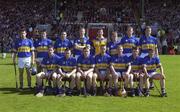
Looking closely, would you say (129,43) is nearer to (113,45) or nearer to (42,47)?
(113,45)

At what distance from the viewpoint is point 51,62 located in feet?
50.6

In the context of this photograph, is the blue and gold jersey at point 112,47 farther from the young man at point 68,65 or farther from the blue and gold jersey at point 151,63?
the young man at point 68,65

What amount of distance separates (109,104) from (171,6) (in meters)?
33.1

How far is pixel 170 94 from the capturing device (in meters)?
15.6

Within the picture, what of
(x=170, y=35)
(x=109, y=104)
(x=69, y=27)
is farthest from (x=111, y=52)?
(x=69, y=27)

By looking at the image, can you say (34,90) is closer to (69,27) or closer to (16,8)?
(69,27)

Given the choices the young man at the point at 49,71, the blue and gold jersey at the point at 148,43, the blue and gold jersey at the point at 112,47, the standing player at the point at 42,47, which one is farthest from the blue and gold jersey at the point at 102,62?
the standing player at the point at 42,47

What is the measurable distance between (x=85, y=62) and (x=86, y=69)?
8.4 inches

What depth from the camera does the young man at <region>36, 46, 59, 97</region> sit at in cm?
1515

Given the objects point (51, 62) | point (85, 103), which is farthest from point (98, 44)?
point (85, 103)

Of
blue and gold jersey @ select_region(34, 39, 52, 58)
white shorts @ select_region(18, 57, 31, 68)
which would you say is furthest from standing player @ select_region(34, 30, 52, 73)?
white shorts @ select_region(18, 57, 31, 68)

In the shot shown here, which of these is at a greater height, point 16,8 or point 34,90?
point 16,8

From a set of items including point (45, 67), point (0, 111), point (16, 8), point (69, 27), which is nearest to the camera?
point (0, 111)

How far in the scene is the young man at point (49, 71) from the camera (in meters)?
15.1
